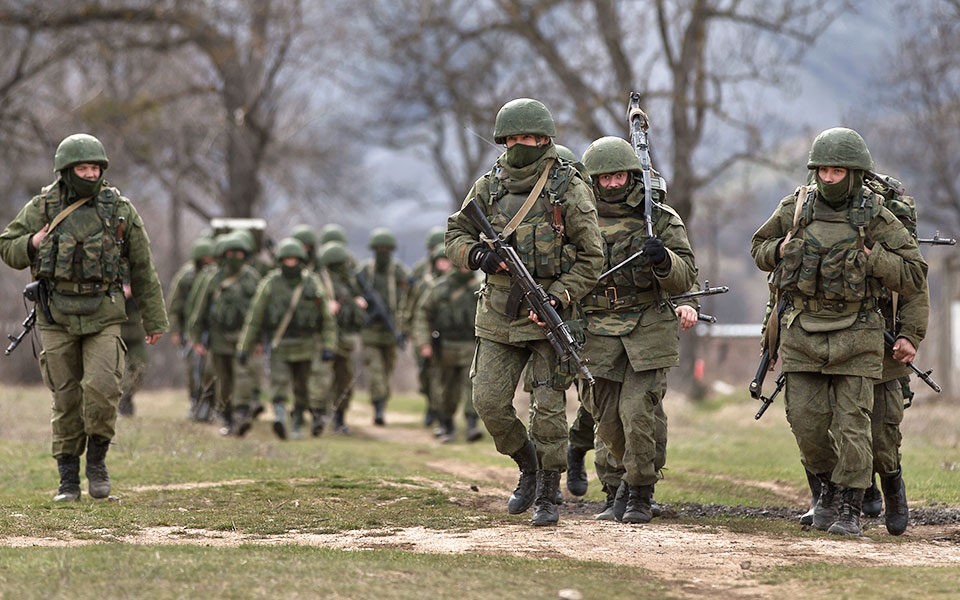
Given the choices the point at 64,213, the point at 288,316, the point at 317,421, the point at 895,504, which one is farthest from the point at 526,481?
the point at 317,421

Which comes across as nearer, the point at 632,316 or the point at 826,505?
the point at 826,505

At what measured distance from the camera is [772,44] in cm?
2584

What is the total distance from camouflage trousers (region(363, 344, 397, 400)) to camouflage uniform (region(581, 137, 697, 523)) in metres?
9.90

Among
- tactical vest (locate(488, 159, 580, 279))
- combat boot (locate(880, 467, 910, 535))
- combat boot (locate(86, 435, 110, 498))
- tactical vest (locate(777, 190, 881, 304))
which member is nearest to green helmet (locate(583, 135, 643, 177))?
tactical vest (locate(488, 159, 580, 279))

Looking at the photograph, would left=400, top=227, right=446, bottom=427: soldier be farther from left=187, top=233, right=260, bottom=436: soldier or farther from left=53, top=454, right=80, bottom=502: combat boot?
left=53, top=454, right=80, bottom=502: combat boot

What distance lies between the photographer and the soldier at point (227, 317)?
1814cm

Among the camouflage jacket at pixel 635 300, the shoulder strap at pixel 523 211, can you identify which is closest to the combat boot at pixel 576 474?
the camouflage jacket at pixel 635 300

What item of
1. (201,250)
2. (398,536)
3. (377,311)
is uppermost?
(201,250)

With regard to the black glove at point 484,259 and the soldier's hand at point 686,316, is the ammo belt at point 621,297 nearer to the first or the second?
the soldier's hand at point 686,316

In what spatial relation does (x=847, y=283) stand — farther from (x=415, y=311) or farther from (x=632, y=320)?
(x=415, y=311)

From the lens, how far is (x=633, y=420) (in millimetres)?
9867

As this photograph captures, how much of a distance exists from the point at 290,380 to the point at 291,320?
0.74 m

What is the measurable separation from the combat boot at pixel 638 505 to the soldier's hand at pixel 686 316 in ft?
3.33

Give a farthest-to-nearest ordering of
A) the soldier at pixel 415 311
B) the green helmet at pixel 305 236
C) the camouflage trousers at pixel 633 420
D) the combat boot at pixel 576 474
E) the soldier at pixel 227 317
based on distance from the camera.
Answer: the green helmet at pixel 305 236 → the soldier at pixel 415 311 → the soldier at pixel 227 317 → the combat boot at pixel 576 474 → the camouflage trousers at pixel 633 420
